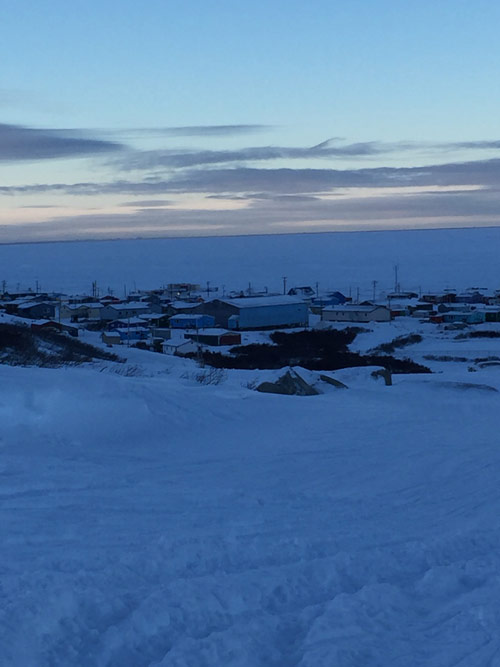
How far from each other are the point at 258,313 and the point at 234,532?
37457 millimetres

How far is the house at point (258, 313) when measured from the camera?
1650 inches

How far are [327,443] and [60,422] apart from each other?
108 inches

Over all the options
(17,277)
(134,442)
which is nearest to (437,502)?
(134,442)

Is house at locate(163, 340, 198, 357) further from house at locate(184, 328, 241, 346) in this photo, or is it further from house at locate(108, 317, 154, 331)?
house at locate(108, 317, 154, 331)

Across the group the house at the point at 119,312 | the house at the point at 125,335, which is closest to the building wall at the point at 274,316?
the house at the point at 125,335

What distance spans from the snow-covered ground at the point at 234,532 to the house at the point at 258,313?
32734 millimetres

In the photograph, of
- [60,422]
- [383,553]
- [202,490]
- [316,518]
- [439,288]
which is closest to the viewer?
[383,553]

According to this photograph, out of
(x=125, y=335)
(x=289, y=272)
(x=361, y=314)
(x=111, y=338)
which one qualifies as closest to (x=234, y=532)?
(x=111, y=338)

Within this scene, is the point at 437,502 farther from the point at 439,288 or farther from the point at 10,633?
the point at 439,288

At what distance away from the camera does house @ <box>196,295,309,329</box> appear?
41906 mm

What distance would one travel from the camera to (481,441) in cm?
798

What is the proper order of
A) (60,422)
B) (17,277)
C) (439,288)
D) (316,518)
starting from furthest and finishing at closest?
(17,277) → (439,288) → (60,422) → (316,518)

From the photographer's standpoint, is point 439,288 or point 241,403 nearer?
point 241,403

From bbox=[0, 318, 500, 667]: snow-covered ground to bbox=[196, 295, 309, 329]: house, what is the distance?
32.7 m
